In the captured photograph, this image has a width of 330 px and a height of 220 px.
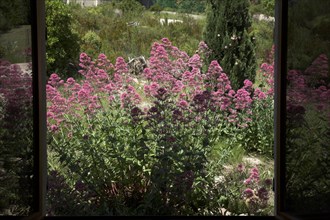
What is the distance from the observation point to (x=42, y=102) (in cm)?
372

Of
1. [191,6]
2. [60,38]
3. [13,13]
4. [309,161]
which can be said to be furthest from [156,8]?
[309,161]

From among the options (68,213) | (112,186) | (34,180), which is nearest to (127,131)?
(112,186)

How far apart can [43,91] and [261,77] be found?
2.07 m

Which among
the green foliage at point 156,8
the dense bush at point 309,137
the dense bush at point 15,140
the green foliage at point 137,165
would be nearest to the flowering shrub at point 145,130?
the green foliage at point 137,165

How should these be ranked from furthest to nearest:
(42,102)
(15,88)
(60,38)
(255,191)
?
(60,38)
(255,191)
(42,102)
(15,88)

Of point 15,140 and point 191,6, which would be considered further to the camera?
point 191,6

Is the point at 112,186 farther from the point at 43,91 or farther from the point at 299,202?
the point at 299,202

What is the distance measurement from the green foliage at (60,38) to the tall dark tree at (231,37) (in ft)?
3.87

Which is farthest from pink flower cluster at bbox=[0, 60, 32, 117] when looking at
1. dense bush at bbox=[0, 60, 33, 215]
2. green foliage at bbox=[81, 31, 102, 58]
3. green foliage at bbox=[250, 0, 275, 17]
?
green foliage at bbox=[250, 0, 275, 17]

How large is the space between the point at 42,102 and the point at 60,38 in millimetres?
1500

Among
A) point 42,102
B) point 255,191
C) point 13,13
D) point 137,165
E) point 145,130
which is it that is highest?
point 13,13

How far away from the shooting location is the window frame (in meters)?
3.55

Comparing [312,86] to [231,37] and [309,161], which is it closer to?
[309,161]

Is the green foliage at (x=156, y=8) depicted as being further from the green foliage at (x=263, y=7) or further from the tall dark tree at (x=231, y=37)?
the green foliage at (x=263, y=7)
